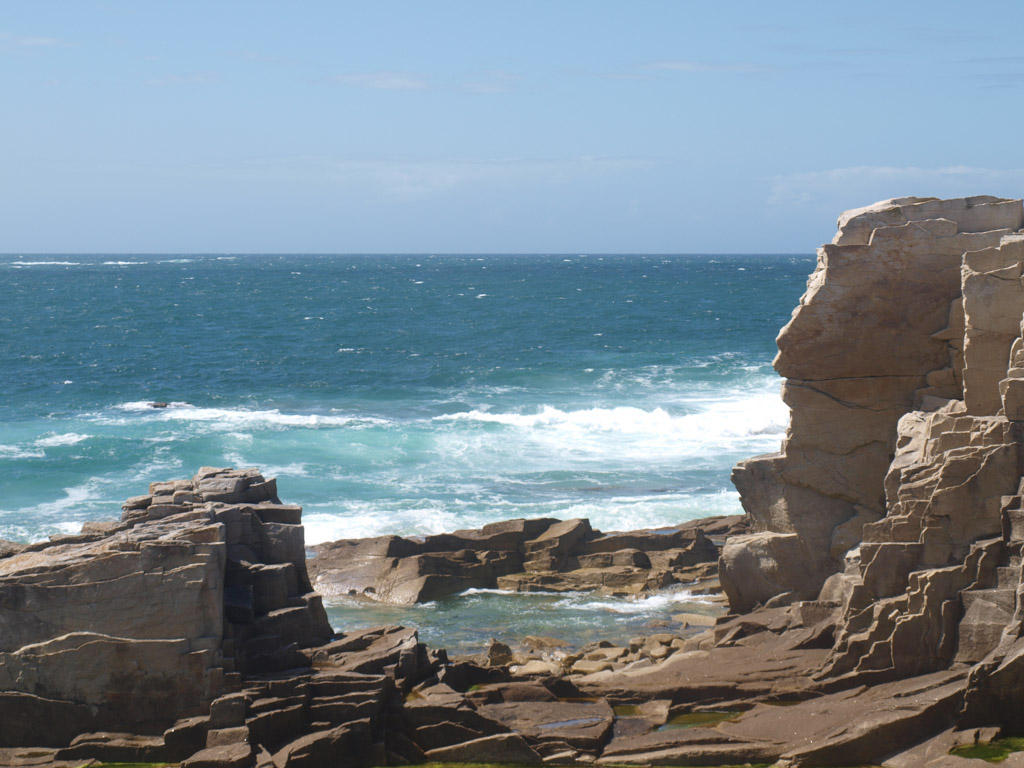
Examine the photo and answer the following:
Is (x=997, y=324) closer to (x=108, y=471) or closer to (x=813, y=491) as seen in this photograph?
(x=813, y=491)

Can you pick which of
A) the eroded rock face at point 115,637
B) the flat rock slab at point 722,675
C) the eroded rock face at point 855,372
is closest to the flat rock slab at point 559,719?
the flat rock slab at point 722,675

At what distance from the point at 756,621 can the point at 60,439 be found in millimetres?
30542

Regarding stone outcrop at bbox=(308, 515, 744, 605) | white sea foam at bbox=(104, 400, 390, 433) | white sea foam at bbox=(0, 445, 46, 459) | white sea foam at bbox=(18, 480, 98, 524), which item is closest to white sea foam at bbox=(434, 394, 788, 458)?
white sea foam at bbox=(104, 400, 390, 433)

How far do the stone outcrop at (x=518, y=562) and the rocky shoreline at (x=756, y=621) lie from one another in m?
4.69

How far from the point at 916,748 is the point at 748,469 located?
7.41m

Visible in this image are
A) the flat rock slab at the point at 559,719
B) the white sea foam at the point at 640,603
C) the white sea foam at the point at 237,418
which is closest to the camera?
the flat rock slab at the point at 559,719

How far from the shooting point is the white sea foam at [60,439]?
40.6m

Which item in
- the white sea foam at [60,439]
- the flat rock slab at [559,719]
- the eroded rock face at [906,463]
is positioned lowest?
the flat rock slab at [559,719]

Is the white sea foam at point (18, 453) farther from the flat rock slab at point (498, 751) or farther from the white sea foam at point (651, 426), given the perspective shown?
the flat rock slab at point (498, 751)

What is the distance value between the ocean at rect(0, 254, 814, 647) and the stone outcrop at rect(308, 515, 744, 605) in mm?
864

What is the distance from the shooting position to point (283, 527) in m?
18.2

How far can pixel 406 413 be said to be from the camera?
47562mm

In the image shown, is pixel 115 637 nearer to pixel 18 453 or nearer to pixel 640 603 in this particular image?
pixel 640 603

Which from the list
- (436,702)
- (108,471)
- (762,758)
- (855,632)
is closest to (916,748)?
(762,758)
